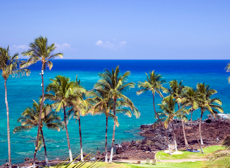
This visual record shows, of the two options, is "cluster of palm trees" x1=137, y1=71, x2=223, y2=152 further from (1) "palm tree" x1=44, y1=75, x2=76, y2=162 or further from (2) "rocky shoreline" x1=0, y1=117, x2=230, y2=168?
(1) "palm tree" x1=44, y1=75, x2=76, y2=162

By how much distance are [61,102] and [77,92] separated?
261 cm

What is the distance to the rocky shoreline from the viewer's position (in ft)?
148

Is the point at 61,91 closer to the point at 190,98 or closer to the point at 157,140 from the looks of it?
the point at 190,98

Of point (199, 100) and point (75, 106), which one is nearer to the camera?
point (75, 106)

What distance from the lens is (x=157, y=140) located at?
57.5m

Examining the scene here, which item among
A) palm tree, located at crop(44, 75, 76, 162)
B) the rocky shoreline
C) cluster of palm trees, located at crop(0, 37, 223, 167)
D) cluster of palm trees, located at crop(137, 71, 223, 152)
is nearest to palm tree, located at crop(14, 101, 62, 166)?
cluster of palm trees, located at crop(0, 37, 223, 167)

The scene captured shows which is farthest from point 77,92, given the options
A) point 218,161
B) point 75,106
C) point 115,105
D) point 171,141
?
point 171,141

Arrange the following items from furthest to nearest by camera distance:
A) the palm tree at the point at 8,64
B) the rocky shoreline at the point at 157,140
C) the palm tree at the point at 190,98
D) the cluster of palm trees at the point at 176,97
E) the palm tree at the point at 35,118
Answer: the rocky shoreline at the point at 157,140 → the palm tree at the point at 190,98 → the cluster of palm trees at the point at 176,97 → the palm tree at the point at 35,118 → the palm tree at the point at 8,64

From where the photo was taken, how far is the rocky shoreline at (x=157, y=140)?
4497 cm

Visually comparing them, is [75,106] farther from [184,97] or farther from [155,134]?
[155,134]

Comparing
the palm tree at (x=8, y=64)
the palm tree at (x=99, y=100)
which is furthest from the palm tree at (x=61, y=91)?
the palm tree at (x=8, y=64)

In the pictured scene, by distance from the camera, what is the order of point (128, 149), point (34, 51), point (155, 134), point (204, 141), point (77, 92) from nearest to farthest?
point (34, 51) → point (77, 92) → point (128, 149) → point (204, 141) → point (155, 134)

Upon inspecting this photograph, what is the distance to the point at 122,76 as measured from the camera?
3653 cm

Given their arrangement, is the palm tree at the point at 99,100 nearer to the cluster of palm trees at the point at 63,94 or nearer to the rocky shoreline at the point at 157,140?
the cluster of palm trees at the point at 63,94
